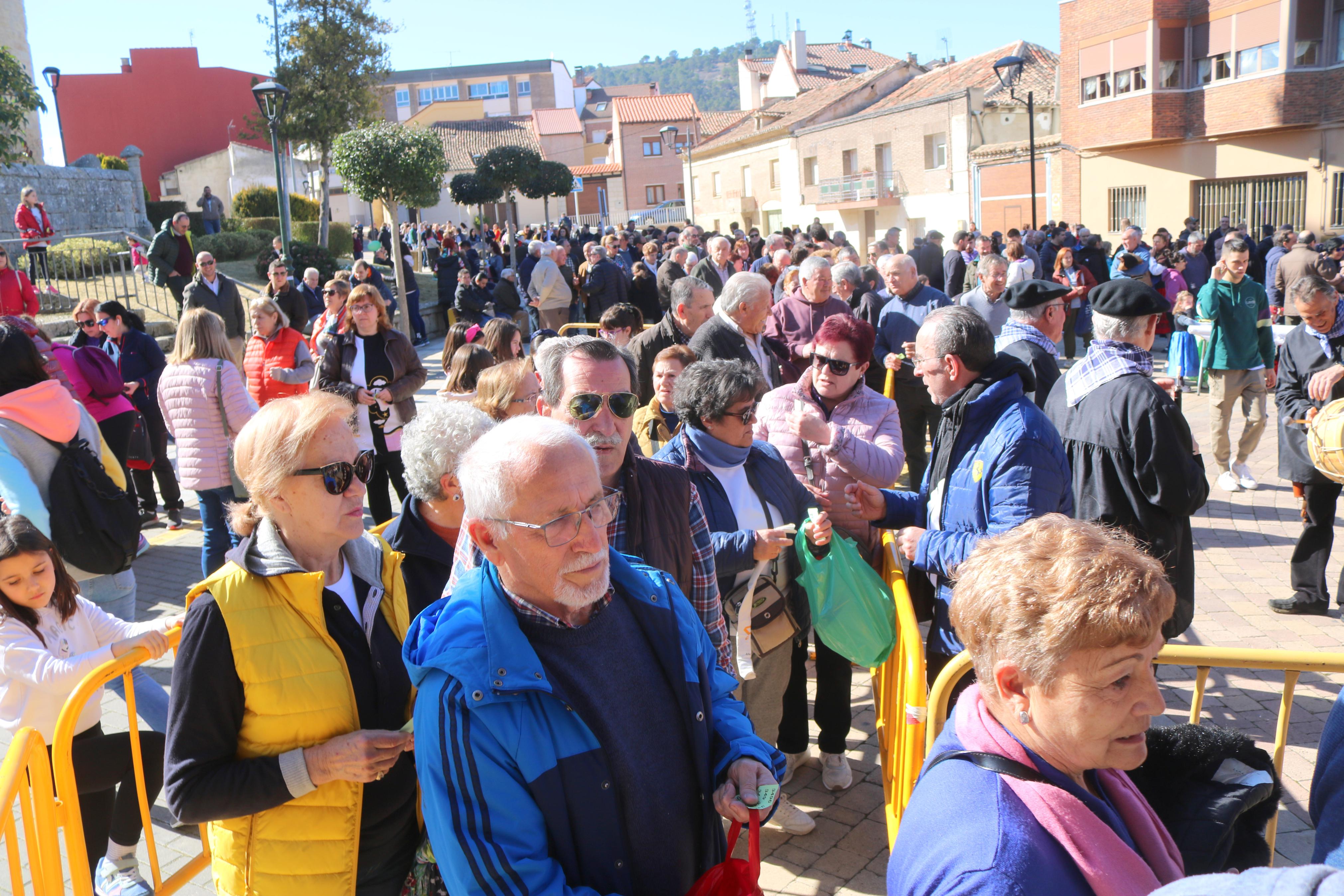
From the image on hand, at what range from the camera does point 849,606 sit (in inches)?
135

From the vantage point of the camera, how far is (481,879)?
173cm

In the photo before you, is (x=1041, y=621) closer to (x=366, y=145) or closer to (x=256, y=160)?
(x=366, y=145)

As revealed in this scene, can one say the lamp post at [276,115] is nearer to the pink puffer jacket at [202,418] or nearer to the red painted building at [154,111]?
the pink puffer jacket at [202,418]

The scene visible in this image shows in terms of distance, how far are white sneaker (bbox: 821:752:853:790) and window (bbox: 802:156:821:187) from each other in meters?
46.2

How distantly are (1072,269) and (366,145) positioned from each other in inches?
545

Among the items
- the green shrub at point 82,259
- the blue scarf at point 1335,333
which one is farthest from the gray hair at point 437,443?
the green shrub at point 82,259

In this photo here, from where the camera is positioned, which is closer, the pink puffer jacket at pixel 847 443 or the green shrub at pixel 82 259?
the pink puffer jacket at pixel 847 443

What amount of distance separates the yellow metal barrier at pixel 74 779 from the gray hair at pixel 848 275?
6.64 metres

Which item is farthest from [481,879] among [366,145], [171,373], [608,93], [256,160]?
[608,93]

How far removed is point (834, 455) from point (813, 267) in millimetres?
3517

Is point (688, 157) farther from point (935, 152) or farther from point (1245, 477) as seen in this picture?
point (1245, 477)

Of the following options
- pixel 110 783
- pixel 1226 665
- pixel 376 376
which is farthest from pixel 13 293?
pixel 1226 665

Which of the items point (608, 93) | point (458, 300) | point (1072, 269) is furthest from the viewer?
point (608, 93)

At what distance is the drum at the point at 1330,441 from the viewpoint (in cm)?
430
